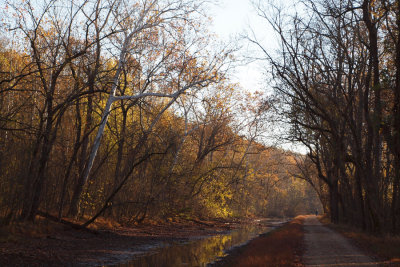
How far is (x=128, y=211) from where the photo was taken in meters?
21.8

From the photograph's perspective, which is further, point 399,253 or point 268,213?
point 268,213

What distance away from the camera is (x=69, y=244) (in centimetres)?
1322

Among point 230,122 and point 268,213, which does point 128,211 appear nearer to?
point 230,122

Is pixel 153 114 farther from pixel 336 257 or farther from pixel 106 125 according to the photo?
pixel 336 257

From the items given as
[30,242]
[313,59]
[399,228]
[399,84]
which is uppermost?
[313,59]

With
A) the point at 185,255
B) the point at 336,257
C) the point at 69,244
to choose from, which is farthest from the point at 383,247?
the point at 69,244

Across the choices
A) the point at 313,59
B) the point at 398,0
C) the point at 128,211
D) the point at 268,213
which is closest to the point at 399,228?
the point at 313,59

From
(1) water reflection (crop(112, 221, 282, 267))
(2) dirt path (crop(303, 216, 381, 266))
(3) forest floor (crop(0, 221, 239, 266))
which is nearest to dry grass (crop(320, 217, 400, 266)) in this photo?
(2) dirt path (crop(303, 216, 381, 266))

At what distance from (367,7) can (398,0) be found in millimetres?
4858

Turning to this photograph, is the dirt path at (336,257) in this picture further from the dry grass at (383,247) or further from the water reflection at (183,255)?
the water reflection at (183,255)

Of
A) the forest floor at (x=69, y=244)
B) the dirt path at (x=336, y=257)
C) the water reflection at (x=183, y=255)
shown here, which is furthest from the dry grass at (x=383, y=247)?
the forest floor at (x=69, y=244)

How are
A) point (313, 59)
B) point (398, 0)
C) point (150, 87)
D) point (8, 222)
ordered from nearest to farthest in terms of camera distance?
1. point (398, 0)
2. point (8, 222)
3. point (313, 59)
4. point (150, 87)

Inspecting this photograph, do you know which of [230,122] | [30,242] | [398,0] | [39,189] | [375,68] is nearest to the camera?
[398,0]

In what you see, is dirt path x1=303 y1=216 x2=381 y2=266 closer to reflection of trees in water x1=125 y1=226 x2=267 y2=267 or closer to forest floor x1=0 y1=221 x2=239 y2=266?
reflection of trees in water x1=125 y1=226 x2=267 y2=267
